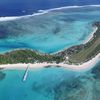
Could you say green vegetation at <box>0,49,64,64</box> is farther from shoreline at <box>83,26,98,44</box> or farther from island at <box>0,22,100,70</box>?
shoreline at <box>83,26,98,44</box>

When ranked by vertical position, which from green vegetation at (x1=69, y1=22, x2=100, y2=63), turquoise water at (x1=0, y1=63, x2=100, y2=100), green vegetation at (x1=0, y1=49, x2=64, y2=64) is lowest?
Answer: turquoise water at (x1=0, y1=63, x2=100, y2=100)

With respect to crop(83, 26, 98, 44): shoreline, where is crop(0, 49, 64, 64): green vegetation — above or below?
above

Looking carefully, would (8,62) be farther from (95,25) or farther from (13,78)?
(95,25)

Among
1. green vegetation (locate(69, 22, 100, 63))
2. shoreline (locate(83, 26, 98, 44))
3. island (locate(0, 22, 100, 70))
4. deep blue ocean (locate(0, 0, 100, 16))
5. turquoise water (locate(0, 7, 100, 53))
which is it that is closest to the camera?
island (locate(0, 22, 100, 70))

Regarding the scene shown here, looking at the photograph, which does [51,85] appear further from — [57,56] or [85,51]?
[85,51]

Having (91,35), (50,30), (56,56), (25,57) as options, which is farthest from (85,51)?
(50,30)

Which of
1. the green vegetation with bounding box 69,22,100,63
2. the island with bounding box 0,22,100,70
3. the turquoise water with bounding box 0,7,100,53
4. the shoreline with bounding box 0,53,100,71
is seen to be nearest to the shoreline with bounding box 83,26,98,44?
the turquoise water with bounding box 0,7,100,53

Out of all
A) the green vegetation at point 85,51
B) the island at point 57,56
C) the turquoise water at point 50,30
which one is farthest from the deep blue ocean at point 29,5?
the green vegetation at point 85,51
